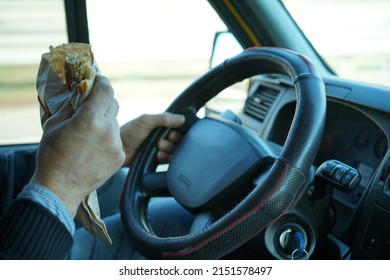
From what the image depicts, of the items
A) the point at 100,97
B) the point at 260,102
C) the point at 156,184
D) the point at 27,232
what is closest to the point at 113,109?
the point at 100,97

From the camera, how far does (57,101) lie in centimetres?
98

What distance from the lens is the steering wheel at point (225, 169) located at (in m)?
0.88

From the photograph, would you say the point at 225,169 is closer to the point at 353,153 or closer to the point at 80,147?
the point at 80,147

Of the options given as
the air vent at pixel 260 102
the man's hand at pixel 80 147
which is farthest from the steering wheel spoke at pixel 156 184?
the air vent at pixel 260 102

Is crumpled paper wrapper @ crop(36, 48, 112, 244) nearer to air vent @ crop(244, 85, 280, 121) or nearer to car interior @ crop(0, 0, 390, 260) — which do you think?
car interior @ crop(0, 0, 390, 260)

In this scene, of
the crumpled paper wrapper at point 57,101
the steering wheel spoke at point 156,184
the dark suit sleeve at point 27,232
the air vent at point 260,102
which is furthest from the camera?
the air vent at point 260,102

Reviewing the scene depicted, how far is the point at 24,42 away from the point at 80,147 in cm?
96

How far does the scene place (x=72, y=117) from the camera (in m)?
0.89

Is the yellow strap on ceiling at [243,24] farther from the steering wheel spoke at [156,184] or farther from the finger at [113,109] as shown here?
the finger at [113,109]

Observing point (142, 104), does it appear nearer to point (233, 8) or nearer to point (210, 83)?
point (233, 8)

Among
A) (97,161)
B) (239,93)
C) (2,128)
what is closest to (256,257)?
(97,161)

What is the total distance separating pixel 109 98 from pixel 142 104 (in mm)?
1028

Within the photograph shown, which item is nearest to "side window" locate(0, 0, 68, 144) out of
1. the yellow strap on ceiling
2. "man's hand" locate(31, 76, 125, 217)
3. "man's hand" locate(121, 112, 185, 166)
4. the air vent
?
"man's hand" locate(121, 112, 185, 166)

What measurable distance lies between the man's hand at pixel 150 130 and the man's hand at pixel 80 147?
0.42 meters
